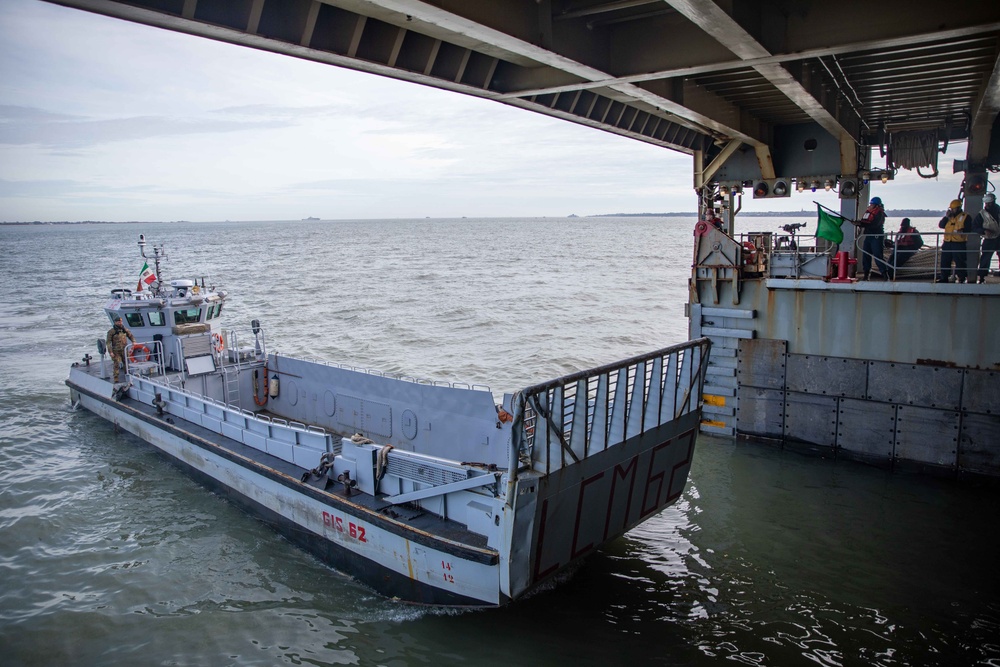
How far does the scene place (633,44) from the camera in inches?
360

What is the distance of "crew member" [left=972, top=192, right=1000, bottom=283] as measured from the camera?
1177 cm

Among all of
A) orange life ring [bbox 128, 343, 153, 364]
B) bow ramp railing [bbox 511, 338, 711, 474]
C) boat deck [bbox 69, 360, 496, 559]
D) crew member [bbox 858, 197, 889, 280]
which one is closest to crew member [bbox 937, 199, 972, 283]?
crew member [bbox 858, 197, 889, 280]

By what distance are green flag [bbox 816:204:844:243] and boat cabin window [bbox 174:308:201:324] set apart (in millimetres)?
14645

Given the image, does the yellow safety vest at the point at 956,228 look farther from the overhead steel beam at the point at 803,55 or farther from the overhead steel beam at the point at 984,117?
the overhead steel beam at the point at 803,55

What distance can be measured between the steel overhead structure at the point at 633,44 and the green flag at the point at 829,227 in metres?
2.09

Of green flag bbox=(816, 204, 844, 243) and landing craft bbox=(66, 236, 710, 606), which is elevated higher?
green flag bbox=(816, 204, 844, 243)

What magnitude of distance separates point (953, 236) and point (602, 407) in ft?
29.1

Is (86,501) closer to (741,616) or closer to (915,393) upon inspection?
(741,616)

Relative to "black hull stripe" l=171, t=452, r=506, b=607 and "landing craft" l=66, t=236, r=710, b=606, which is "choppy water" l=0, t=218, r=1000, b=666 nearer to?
"black hull stripe" l=171, t=452, r=506, b=607

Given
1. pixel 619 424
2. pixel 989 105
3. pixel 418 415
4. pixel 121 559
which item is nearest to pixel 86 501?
pixel 121 559

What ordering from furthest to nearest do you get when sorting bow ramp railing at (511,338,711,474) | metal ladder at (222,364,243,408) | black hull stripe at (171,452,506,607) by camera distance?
1. metal ladder at (222,364,243,408)
2. black hull stripe at (171,452,506,607)
3. bow ramp railing at (511,338,711,474)

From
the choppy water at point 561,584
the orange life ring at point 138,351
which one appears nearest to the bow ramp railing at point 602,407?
the choppy water at point 561,584

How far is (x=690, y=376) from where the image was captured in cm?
834


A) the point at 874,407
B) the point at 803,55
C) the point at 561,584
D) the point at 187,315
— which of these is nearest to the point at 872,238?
the point at 874,407
